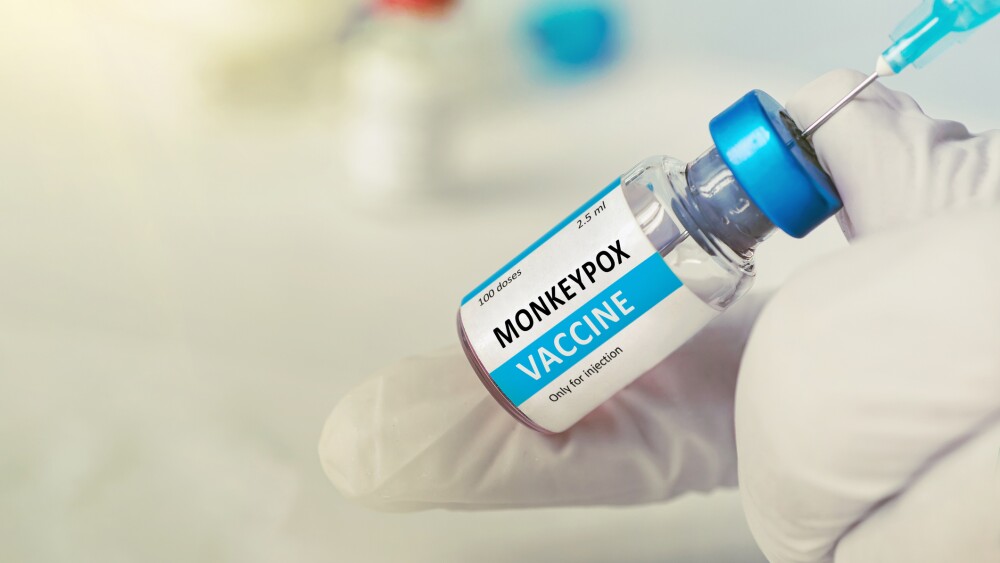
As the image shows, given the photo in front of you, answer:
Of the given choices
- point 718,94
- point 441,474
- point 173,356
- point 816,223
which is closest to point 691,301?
point 816,223

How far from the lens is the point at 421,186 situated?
1.07 metres

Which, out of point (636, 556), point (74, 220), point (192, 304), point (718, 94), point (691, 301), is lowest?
point (636, 556)

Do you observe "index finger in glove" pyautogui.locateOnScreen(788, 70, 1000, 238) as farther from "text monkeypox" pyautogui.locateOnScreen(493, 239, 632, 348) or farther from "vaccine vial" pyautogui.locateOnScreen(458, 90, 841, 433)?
"text monkeypox" pyautogui.locateOnScreen(493, 239, 632, 348)

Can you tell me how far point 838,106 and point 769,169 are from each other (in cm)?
9

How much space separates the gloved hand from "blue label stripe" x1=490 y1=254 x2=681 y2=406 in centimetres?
7

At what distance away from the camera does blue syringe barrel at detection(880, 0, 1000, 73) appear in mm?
547

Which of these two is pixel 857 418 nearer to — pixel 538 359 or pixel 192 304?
pixel 538 359

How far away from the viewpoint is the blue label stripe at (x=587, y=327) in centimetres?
59

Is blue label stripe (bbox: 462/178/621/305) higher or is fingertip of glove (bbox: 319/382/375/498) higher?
blue label stripe (bbox: 462/178/621/305)

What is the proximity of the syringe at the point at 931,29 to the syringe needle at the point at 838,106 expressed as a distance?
1 centimetres

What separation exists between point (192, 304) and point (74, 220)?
0.18 meters

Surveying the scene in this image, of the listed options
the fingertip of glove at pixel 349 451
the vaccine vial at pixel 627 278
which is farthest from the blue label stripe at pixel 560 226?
the fingertip of glove at pixel 349 451

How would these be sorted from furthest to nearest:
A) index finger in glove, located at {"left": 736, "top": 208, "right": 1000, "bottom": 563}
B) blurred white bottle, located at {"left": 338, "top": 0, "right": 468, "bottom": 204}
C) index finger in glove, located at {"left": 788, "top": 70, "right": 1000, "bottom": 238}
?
blurred white bottle, located at {"left": 338, "top": 0, "right": 468, "bottom": 204} < index finger in glove, located at {"left": 788, "top": 70, "right": 1000, "bottom": 238} < index finger in glove, located at {"left": 736, "top": 208, "right": 1000, "bottom": 563}

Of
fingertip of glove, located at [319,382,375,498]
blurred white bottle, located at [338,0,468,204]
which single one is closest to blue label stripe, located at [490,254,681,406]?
fingertip of glove, located at [319,382,375,498]
